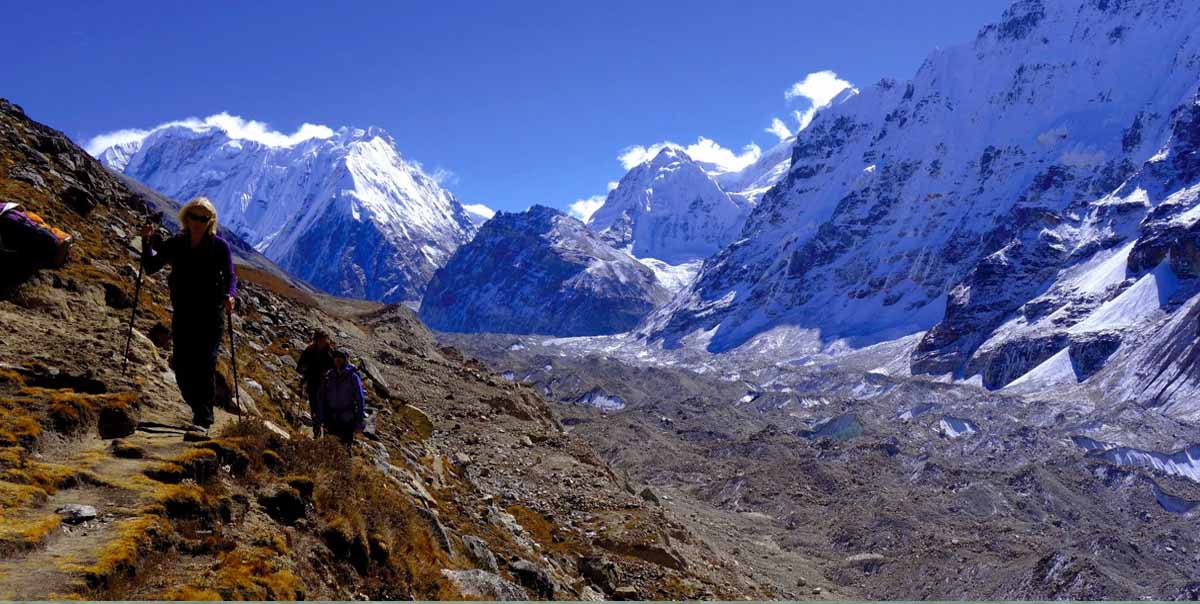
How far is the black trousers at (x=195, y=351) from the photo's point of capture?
31.9 feet

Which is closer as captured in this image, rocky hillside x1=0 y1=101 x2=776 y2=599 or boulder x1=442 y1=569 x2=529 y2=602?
rocky hillside x1=0 y1=101 x2=776 y2=599

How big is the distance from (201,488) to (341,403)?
471 centimetres

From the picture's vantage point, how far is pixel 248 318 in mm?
21797

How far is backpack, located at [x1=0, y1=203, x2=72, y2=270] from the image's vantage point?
1102 cm

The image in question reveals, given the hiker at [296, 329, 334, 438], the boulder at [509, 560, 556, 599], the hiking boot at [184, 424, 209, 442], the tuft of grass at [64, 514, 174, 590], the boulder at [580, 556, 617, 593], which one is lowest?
the boulder at [580, 556, 617, 593]

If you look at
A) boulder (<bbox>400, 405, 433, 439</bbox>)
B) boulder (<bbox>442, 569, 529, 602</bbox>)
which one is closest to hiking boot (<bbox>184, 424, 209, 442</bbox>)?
boulder (<bbox>442, 569, 529, 602</bbox>)

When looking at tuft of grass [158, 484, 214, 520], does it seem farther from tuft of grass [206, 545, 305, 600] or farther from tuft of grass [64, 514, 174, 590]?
tuft of grass [206, 545, 305, 600]

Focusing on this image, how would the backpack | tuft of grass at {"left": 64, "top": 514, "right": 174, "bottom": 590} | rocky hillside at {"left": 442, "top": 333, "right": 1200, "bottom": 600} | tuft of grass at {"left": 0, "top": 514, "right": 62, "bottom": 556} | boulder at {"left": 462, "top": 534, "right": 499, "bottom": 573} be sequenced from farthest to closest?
rocky hillside at {"left": 442, "top": 333, "right": 1200, "bottom": 600}
boulder at {"left": 462, "top": 534, "right": 499, "bottom": 573}
the backpack
tuft of grass at {"left": 0, "top": 514, "right": 62, "bottom": 556}
tuft of grass at {"left": 64, "top": 514, "right": 174, "bottom": 590}

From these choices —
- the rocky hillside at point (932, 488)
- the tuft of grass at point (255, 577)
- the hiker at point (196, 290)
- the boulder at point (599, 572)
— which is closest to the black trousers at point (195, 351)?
the hiker at point (196, 290)

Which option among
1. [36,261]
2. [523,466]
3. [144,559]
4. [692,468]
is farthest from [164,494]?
[692,468]

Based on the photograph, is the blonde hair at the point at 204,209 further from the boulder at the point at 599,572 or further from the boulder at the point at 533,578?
the boulder at the point at 599,572

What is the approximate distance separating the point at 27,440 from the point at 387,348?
104 feet

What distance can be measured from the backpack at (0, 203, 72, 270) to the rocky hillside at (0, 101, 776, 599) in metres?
0.51

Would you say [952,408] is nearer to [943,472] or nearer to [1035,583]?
[943,472]
